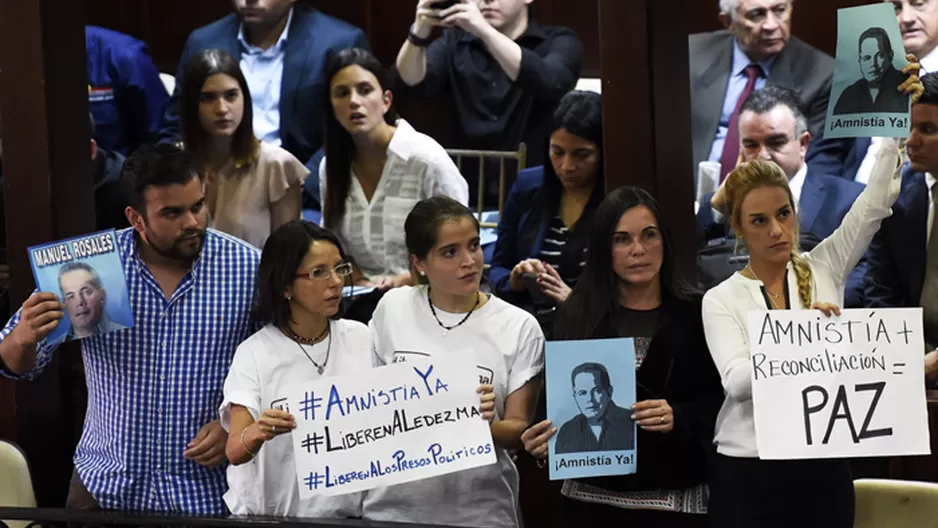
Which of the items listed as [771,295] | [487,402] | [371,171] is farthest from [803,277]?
[371,171]

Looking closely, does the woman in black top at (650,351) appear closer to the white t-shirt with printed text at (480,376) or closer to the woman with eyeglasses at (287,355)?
the white t-shirt with printed text at (480,376)

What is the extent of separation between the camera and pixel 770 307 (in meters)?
2.68

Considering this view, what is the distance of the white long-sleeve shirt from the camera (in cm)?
264

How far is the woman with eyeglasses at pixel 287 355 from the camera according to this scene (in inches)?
111

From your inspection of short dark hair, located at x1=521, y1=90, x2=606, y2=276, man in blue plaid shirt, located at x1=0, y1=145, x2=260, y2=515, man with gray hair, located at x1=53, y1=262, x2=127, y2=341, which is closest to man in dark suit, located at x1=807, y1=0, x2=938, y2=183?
short dark hair, located at x1=521, y1=90, x2=606, y2=276

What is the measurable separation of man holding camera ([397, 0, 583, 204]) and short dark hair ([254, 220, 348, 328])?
127 centimetres

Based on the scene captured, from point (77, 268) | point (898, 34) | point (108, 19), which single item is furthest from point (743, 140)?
point (108, 19)

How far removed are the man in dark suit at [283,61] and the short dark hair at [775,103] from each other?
1.27 metres

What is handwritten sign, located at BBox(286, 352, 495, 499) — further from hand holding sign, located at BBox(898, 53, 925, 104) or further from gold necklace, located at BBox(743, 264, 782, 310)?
hand holding sign, located at BBox(898, 53, 925, 104)

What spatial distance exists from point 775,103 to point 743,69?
44cm

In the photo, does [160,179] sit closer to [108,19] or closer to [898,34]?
[898,34]

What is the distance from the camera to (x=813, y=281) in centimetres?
271

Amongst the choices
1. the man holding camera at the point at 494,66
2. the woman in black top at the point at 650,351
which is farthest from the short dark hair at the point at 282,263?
the man holding camera at the point at 494,66

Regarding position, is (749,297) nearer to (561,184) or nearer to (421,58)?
(561,184)
